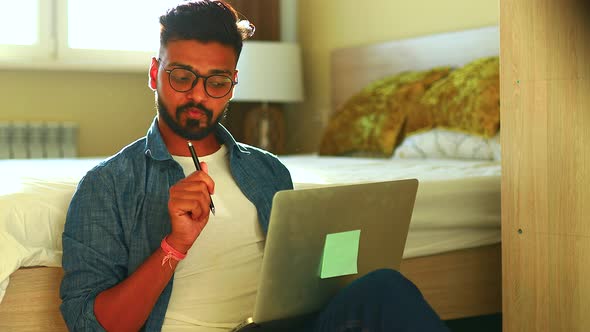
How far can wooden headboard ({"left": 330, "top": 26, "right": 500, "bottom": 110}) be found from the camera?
10.5 feet

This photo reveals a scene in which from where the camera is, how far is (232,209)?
1.50 m

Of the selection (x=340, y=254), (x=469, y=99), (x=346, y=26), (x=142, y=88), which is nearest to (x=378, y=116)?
(x=469, y=99)

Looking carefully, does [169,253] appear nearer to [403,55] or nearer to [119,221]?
[119,221]

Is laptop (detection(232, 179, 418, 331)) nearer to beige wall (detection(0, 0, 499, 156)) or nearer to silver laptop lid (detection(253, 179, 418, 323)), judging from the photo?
silver laptop lid (detection(253, 179, 418, 323))

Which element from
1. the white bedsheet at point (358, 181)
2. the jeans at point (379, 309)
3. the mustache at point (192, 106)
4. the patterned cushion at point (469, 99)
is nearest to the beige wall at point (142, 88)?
the patterned cushion at point (469, 99)

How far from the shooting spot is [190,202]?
123 centimetres

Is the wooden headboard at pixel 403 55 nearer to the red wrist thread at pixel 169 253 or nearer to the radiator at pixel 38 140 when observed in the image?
the radiator at pixel 38 140

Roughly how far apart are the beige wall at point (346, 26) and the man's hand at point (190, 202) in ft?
7.32

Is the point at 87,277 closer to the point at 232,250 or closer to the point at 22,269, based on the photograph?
the point at 232,250

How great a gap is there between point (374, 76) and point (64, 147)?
63.0 inches

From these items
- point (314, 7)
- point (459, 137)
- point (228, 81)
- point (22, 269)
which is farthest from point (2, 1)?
point (228, 81)

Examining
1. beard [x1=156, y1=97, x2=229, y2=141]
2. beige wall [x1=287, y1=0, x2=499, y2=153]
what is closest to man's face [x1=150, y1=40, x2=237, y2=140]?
beard [x1=156, y1=97, x2=229, y2=141]

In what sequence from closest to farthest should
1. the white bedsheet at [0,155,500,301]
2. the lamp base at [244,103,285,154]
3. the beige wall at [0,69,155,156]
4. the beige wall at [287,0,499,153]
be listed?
the white bedsheet at [0,155,500,301]
the beige wall at [287,0,499,153]
the beige wall at [0,69,155,156]
the lamp base at [244,103,285,154]

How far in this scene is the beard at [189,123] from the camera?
1.43 m
